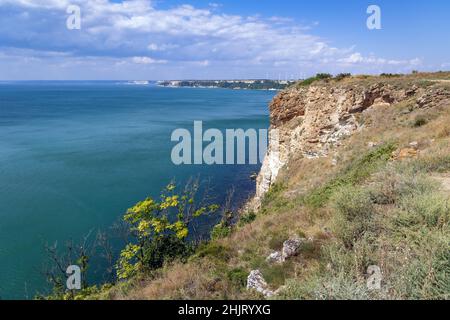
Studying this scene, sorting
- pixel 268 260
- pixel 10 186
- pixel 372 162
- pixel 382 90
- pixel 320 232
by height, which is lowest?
pixel 10 186

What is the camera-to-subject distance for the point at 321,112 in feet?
82.5

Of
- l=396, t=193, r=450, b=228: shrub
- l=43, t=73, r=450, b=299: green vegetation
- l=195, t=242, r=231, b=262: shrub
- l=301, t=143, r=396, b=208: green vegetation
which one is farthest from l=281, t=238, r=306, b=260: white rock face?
l=301, t=143, r=396, b=208: green vegetation

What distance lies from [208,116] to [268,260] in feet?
252

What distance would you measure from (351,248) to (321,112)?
20.5 m

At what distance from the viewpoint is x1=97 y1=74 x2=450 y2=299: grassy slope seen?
4.42m

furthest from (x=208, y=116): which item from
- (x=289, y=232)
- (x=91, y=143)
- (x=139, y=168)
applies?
(x=289, y=232)

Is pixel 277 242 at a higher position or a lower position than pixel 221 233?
higher

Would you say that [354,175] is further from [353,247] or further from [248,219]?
[353,247]

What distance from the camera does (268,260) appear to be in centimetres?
718

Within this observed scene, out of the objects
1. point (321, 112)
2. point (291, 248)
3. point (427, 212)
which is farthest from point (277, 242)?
point (321, 112)

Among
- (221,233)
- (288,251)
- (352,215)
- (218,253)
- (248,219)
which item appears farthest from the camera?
(248,219)

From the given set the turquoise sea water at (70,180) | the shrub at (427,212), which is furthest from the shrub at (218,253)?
the turquoise sea water at (70,180)
